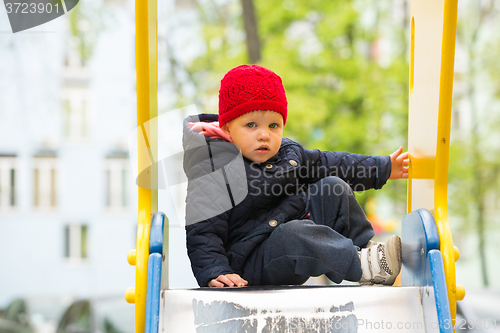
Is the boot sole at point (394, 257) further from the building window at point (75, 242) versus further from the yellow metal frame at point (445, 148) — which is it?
the building window at point (75, 242)

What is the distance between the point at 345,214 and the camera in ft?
5.98

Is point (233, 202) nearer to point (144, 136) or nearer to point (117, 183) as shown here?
point (144, 136)

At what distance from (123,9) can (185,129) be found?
27.5 ft

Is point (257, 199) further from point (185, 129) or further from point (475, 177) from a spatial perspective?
point (475, 177)

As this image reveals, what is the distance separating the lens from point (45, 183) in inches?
488

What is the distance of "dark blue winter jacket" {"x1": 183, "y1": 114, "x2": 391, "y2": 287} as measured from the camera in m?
1.59

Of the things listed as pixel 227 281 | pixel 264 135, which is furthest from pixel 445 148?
pixel 227 281

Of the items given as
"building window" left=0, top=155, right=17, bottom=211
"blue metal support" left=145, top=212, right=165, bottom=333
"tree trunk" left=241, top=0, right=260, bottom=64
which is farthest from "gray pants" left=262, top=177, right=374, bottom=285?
"building window" left=0, top=155, right=17, bottom=211

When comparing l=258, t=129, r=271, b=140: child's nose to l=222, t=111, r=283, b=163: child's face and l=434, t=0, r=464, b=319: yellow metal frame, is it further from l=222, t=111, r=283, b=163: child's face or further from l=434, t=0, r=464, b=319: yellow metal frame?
l=434, t=0, r=464, b=319: yellow metal frame

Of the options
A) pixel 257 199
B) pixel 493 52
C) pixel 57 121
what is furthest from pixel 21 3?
pixel 493 52

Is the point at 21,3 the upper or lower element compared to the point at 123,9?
lower

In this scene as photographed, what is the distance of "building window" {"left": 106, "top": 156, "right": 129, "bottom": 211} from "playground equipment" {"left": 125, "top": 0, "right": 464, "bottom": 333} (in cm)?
1133

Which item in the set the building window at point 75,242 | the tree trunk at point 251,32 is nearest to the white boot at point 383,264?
the tree trunk at point 251,32

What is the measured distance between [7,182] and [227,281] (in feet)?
40.7
